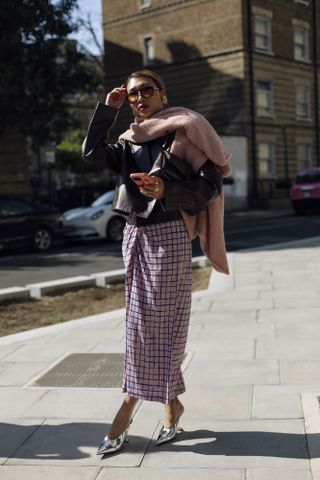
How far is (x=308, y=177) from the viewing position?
91.9 ft

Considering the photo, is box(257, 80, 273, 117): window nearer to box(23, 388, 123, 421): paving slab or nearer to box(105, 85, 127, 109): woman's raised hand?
box(23, 388, 123, 421): paving slab

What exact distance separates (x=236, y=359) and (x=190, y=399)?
1077 mm

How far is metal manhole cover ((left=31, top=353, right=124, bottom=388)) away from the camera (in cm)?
473

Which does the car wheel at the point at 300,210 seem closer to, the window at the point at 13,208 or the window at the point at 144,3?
the window at the point at 13,208

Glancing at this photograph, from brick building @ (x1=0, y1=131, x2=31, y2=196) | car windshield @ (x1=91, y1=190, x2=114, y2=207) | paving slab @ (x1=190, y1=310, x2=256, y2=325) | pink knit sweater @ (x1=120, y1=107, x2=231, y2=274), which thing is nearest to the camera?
pink knit sweater @ (x1=120, y1=107, x2=231, y2=274)

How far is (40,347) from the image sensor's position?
19.6 feet

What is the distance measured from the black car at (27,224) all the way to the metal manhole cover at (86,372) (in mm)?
11289

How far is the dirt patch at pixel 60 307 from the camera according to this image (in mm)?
7512

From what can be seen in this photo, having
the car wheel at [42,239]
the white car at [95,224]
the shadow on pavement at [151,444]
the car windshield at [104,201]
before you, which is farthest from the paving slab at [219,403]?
the car windshield at [104,201]

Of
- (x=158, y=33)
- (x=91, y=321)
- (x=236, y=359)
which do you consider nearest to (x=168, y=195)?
(x=236, y=359)

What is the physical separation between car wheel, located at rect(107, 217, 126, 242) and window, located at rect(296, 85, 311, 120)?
71.1 ft

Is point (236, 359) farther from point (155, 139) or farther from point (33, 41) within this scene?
point (33, 41)

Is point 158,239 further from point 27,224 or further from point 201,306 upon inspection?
point 27,224

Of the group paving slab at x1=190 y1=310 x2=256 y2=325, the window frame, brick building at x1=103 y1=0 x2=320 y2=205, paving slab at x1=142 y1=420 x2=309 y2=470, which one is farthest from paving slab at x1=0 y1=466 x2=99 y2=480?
the window frame
